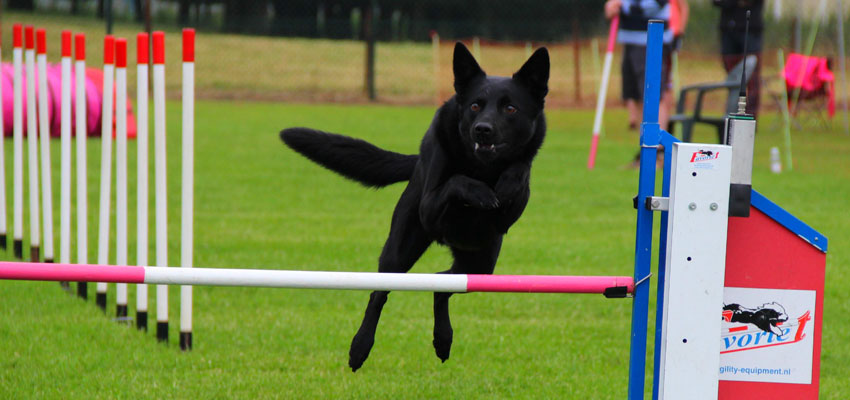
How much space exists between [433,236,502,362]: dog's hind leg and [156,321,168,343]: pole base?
138 centimetres

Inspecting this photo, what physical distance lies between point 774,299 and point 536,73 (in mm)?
963

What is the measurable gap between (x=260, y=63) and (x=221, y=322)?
16627 millimetres

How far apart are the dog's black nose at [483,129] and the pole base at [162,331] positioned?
6.26ft

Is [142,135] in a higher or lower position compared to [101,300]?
higher

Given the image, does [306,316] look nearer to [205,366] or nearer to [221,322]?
[221,322]

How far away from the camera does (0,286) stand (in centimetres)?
498

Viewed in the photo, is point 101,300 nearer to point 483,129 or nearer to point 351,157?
point 351,157

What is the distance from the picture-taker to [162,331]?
13.3ft

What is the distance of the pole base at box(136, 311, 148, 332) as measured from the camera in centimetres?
418

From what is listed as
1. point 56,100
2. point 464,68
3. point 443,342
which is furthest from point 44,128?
point 56,100

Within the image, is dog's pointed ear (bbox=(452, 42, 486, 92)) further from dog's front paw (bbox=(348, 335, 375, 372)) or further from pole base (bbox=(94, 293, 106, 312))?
pole base (bbox=(94, 293, 106, 312))

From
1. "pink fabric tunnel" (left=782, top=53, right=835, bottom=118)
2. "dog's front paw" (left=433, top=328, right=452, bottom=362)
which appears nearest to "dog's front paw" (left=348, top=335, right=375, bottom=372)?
"dog's front paw" (left=433, top=328, right=452, bottom=362)

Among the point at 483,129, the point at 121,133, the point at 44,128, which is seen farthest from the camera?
the point at 44,128

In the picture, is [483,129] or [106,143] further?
[106,143]
